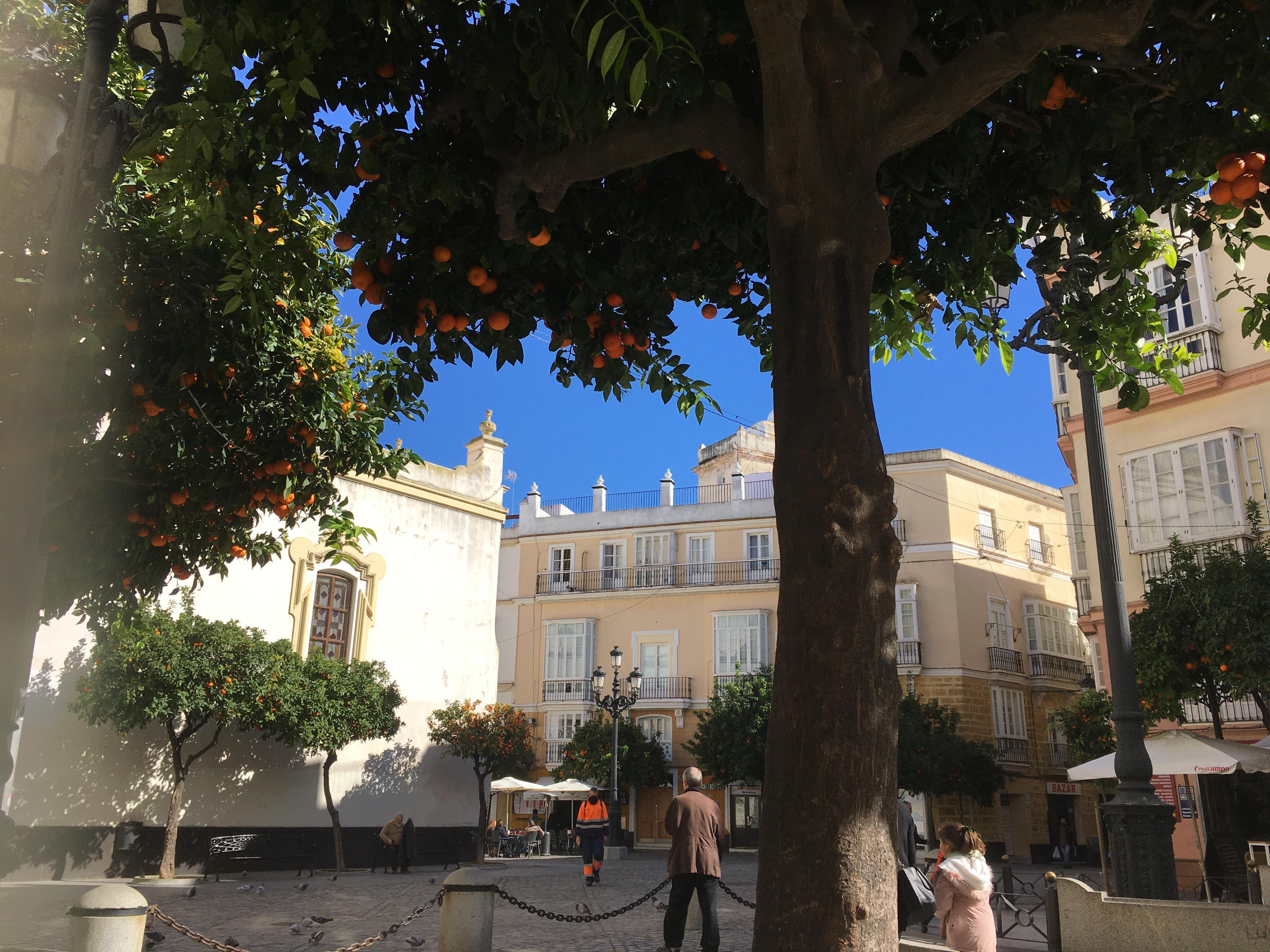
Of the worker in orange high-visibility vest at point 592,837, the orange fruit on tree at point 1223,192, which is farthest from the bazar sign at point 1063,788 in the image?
the orange fruit on tree at point 1223,192

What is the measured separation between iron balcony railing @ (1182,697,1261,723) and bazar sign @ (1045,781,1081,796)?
16.4 m

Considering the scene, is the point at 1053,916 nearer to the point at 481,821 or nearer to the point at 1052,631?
the point at 481,821

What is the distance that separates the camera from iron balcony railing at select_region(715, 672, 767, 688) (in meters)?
31.9

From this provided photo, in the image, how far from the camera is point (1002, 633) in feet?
115

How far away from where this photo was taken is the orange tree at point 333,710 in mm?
18719

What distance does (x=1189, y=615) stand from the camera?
42.2ft

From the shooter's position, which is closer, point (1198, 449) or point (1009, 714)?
point (1198, 449)

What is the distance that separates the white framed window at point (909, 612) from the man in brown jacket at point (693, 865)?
87.1 ft

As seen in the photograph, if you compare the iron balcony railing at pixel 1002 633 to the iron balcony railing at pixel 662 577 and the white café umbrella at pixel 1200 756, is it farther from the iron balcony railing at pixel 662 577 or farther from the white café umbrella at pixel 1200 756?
the white café umbrella at pixel 1200 756

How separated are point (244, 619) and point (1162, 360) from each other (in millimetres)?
17939

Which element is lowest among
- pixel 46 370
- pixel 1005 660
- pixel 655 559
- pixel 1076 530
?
pixel 46 370

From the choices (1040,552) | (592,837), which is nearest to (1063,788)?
(1040,552)

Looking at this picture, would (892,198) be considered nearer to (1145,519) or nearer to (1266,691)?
(1266,691)

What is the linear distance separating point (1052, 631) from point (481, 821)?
73.6ft
